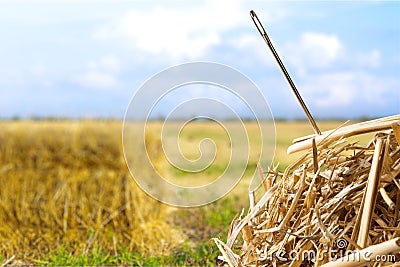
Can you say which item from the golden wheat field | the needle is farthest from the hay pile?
the golden wheat field

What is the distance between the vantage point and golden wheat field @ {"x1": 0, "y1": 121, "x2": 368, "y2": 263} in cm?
368

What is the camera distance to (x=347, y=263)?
3.98 ft

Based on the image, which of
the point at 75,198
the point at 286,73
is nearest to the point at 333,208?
the point at 286,73

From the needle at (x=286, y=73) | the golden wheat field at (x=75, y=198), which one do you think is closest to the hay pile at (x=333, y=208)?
the needle at (x=286, y=73)

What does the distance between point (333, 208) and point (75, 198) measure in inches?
150

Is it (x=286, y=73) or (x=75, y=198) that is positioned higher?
(x=286, y=73)

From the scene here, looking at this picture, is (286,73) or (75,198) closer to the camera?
(286,73)

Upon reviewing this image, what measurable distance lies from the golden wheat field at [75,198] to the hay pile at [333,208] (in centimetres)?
183

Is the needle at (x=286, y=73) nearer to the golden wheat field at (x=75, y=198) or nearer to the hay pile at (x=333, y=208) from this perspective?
the hay pile at (x=333, y=208)

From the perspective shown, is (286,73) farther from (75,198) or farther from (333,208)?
(75,198)

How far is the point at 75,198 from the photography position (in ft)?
16.0

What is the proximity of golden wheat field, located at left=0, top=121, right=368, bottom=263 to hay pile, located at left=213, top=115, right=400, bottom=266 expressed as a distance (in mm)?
1833

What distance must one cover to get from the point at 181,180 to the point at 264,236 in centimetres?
431

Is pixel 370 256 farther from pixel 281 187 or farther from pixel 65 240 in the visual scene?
pixel 65 240
